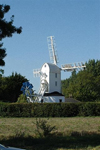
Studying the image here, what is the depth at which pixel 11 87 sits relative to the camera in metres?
57.4

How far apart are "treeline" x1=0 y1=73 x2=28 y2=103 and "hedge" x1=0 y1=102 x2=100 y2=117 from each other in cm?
2026

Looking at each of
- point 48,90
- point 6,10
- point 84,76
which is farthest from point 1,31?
point 84,76

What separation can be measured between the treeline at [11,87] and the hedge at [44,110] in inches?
798

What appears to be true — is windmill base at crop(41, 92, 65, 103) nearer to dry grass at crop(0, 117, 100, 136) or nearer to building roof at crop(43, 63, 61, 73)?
building roof at crop(43, 63, 61, 73)

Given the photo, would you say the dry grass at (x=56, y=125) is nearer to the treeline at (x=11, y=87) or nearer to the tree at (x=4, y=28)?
the tree at (x=4, y=28)

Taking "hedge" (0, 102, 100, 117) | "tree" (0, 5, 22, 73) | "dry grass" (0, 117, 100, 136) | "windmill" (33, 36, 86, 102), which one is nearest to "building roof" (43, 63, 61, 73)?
"windmill" (33, 36, 86, 102)

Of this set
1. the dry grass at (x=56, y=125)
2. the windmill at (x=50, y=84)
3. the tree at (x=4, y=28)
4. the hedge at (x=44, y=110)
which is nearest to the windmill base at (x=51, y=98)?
the windmill at (x=50, y=84)

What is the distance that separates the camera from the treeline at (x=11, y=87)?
5591 centimetres

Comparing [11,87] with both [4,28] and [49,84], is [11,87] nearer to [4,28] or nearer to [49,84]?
[49,84]

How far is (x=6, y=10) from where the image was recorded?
11.6 meters

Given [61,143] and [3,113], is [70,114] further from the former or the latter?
[61,143]

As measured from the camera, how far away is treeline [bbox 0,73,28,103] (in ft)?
183

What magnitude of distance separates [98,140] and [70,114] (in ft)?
80.9

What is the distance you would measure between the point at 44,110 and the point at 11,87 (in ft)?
76.4
